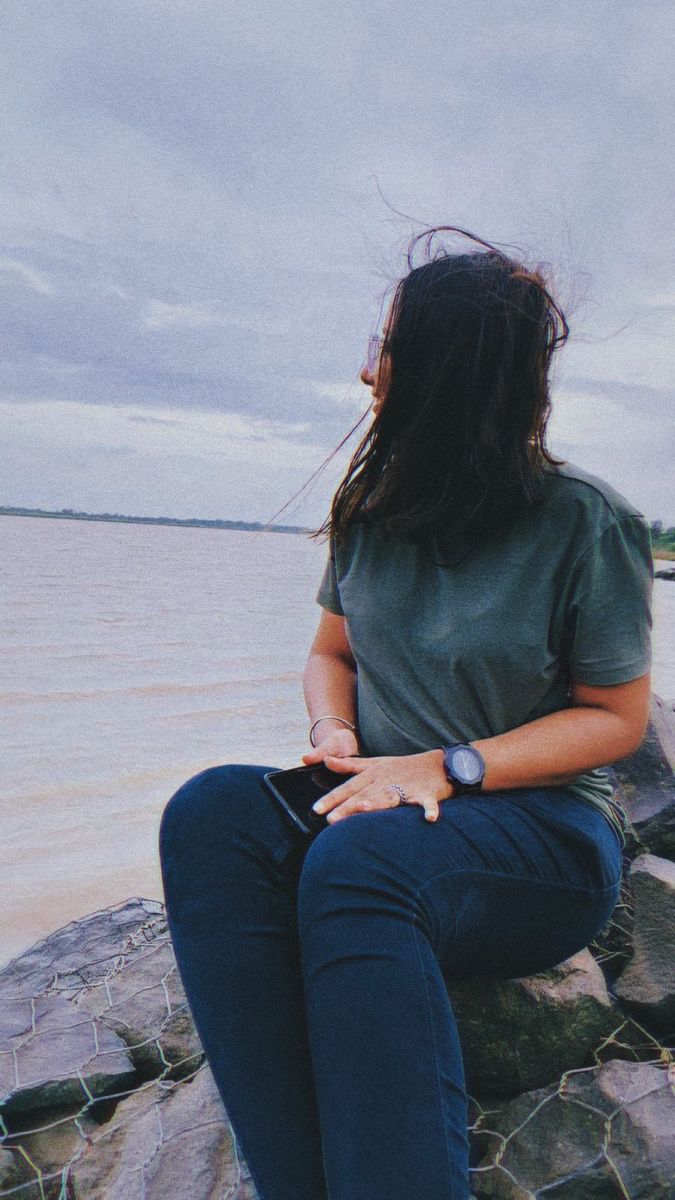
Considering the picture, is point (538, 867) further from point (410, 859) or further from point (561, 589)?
point (561, 589)

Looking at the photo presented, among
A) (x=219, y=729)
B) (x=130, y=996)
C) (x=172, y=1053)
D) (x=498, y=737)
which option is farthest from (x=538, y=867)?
(x=219, y=729)

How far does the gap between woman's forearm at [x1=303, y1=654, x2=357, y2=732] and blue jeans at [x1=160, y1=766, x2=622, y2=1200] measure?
25cm

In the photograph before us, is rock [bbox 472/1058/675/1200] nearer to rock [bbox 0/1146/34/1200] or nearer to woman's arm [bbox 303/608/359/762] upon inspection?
woman's arm [bbox 303/608/359/762]

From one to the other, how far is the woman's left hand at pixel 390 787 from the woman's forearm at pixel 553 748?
0.07 m

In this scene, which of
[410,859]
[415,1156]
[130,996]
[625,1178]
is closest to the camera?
[415,1156]

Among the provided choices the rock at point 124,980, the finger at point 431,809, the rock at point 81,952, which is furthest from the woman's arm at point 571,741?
the rock at point 81,952

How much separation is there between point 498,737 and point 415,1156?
56 cm

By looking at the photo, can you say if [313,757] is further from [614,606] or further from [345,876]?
[614,606]

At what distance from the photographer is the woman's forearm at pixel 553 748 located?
4.05ft

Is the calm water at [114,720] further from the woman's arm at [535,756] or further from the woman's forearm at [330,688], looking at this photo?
the woman's arm at [535,756]

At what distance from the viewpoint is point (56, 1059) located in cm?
170

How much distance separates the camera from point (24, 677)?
720 centimetres

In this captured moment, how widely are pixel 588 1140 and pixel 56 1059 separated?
41.7 inches

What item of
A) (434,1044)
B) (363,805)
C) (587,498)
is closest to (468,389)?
(587,498)
